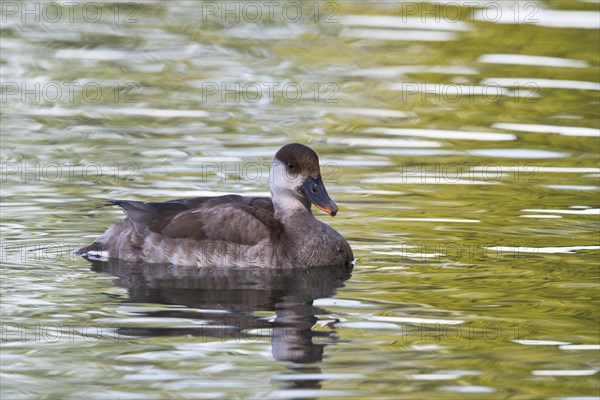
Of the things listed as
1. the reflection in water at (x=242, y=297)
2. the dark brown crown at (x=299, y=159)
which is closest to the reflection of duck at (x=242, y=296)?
the reflection in water at (x=242, y=297)

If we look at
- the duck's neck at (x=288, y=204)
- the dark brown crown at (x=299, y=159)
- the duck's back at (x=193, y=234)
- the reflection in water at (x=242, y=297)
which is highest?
the dark brown crown at (x=299, y=159)

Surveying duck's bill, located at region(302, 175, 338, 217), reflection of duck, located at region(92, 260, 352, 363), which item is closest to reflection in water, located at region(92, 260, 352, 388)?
reflection of duck, located at region(92, 260, 352, 363)

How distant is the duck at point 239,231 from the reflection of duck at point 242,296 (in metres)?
0.10

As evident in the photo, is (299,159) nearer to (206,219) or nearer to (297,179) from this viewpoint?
(297,179)

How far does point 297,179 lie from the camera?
12141 millimetres

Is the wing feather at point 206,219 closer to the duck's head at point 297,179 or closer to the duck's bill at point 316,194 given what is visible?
the duck's head at point 297,179

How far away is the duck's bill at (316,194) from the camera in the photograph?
12.0 metres

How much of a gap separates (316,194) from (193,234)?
42.5 inches

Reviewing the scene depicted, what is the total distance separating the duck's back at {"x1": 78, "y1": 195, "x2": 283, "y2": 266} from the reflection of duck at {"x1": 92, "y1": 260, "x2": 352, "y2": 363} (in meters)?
0.10

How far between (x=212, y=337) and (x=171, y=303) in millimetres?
1095

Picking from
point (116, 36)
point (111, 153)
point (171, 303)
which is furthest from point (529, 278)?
point (116, 36)

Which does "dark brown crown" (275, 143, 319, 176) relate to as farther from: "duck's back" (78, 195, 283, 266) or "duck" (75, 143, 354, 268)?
"duck's back" (78, 195, 283, 266)

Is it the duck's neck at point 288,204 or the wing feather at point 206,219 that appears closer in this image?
the wing feather at point 206,219

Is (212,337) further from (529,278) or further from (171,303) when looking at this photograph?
(529,278)
